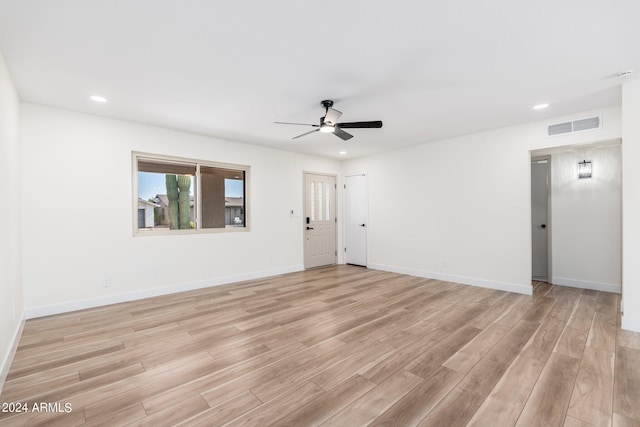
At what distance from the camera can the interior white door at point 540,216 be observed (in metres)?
5.17

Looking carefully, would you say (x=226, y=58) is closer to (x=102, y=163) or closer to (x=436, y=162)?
(x=102, y=163)

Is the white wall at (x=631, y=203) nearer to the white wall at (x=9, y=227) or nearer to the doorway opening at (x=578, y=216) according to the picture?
the doorway opening at (x=578, y=216)

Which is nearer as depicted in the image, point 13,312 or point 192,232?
point 13,312

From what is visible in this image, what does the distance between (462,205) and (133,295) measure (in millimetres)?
5530

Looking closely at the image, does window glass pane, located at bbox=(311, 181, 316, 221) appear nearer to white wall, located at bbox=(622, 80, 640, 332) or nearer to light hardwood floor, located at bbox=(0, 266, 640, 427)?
light hardwood floor, located at bbox=(0, 266, 640, 427)

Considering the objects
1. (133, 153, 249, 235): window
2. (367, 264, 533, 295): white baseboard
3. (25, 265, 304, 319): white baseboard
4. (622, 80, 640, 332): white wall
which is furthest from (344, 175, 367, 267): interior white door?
(622, 80, 640, 332): white wall

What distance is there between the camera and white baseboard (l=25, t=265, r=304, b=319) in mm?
3588

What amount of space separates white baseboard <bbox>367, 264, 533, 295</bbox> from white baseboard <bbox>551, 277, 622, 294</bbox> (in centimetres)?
107

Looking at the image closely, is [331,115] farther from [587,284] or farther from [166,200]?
[587,284]

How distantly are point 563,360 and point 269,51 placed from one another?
3.64 m

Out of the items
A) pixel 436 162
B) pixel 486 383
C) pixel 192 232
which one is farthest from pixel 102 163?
pixel 436 162

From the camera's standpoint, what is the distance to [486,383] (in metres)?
2.13

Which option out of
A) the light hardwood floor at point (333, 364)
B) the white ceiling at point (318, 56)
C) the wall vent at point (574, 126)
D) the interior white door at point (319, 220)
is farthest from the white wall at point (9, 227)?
the wall vent at point (574, 126)

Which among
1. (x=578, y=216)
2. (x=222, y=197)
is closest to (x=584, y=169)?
(x=578, y=216)
